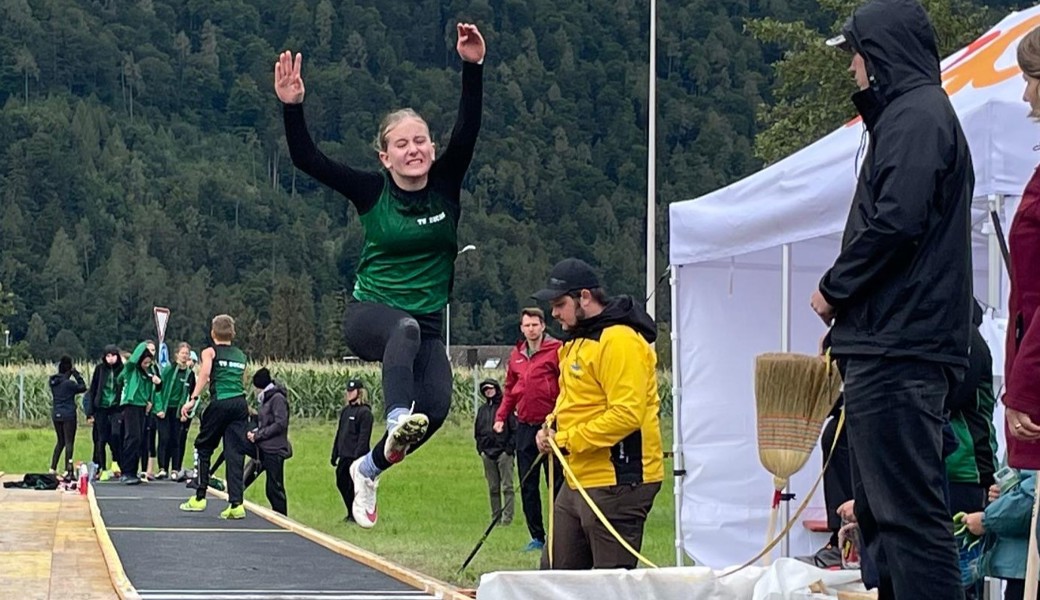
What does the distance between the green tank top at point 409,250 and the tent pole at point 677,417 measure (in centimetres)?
471

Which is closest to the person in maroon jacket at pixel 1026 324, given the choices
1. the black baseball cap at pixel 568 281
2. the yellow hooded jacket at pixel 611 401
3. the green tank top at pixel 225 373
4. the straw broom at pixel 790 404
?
the straw broom at pixel 790 404

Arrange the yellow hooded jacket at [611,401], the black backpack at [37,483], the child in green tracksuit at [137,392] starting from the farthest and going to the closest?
1. the child in green tracksuit at [137,392]
2. the black backpack at [37,483]
3. the yellow hooded jacket at [611,401]

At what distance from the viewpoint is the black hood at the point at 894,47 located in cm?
539

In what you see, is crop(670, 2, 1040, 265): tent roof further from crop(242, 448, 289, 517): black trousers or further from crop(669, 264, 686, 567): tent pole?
crop(242, 448, 289, 517): black trousers

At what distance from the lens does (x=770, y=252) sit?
1196 cm

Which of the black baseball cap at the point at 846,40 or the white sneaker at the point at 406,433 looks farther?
the white sneaker at the point at 406,433

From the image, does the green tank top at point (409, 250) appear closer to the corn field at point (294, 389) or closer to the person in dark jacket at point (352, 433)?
the person in dark jacket at point (352, 433)

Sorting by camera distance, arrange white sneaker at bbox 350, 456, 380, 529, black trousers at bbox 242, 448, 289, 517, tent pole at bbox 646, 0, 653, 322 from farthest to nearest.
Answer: tent pole at bbox 646, 0, 653, 322 → black trousers at bbox 242, 448, 289, 517 → white sneaker at bbox 350, 456, 380, 529

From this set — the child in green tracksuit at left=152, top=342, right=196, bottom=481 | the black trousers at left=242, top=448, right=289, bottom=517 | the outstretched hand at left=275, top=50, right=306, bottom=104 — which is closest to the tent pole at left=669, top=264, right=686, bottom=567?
the outstretched hand at left=275, top=50, right=306, bottom=104

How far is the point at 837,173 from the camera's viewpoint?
8.76 m

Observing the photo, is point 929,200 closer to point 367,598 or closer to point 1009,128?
point 1009,128

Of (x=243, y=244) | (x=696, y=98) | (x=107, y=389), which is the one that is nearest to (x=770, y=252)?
(x=107, y=389)

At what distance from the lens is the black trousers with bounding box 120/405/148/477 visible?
23.3 meters

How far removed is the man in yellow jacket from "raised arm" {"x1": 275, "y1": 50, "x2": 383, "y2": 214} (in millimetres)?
1576
